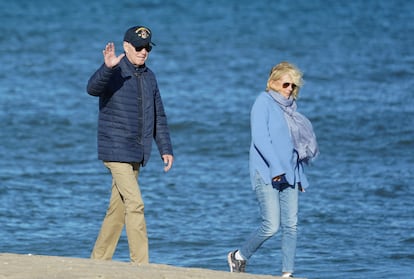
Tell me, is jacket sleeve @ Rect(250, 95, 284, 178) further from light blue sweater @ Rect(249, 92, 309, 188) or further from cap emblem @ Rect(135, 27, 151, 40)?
cap emblem @ Rect(135, 27, 151, 40)

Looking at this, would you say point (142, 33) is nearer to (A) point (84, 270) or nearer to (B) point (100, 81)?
(B) point (100, 81)

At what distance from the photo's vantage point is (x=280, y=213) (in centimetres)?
813

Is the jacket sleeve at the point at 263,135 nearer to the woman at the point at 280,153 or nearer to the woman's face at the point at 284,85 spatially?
the woman at the point at 280,153

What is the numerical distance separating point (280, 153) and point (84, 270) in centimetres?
153

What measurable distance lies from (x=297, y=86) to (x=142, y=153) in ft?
3.71

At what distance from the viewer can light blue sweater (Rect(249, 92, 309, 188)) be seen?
26.2 ft

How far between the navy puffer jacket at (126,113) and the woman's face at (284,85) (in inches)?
32.3

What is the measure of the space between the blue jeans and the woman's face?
1.91 feet

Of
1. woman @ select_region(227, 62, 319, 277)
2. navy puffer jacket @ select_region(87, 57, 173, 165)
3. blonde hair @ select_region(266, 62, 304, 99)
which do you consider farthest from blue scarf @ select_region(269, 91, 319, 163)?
navy puffer jacket @ select_region(87, 57, 173, 165)

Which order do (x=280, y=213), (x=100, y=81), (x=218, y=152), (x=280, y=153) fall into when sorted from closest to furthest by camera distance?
(x=100, y=81) → (x=280, y=153) → (x=280, y=213) → (x=218, y=152)

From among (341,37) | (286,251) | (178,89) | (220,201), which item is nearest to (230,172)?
(220,201)

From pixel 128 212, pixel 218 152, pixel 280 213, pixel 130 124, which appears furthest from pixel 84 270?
pixel 218 152

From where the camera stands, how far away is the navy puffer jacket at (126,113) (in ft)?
26.4

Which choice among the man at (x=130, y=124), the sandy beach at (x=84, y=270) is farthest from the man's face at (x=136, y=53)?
the sandy beach at (x=84, y=270)
